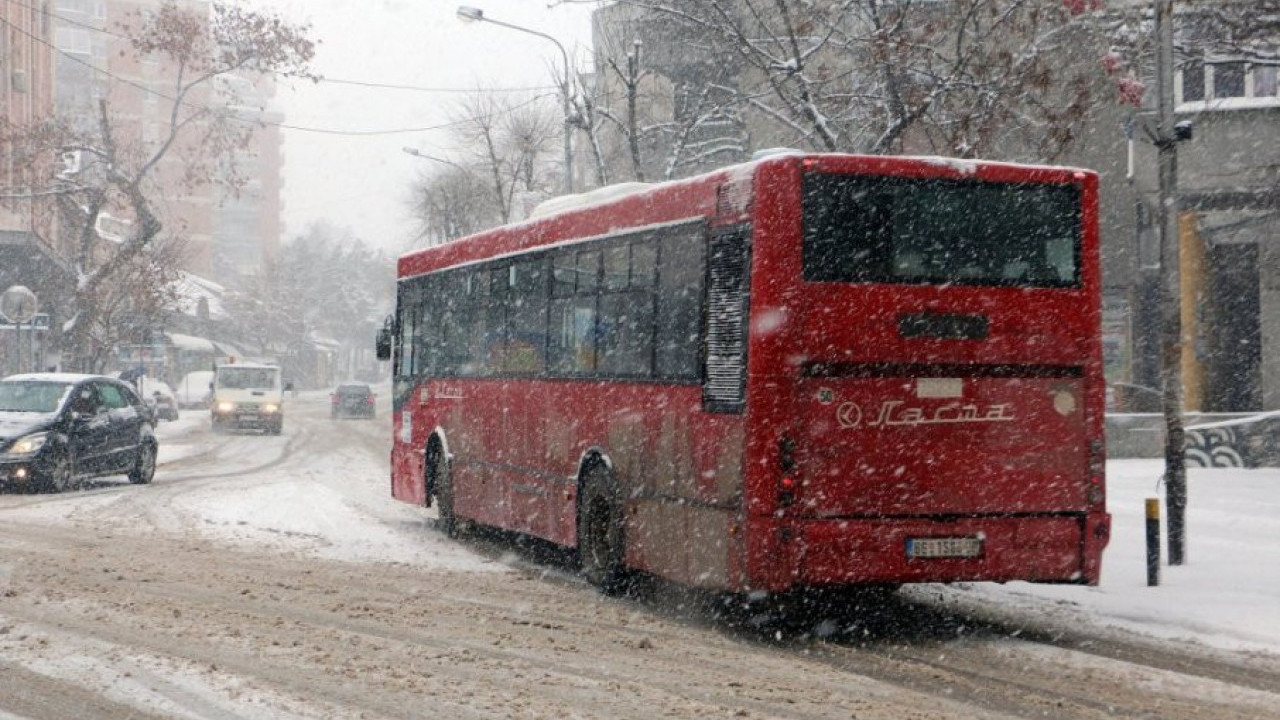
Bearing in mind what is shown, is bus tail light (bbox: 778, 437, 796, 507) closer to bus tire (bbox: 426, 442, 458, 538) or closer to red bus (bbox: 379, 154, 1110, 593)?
red bus (bbox: 379, 154, 1110, 593)

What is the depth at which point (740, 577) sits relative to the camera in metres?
9.52

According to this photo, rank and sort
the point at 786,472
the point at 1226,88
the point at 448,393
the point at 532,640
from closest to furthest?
1. the point at 532,640
2. the point at 786,472
3. the point at 448,393
4. the point at 1226,88

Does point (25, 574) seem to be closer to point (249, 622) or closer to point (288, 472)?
point (249, 622)

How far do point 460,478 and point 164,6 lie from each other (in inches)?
1239

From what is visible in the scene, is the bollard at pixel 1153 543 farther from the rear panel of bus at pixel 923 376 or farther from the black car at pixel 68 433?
the black car at pixel 68 433

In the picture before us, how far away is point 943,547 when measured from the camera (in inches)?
383

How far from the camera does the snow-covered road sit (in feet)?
24.2

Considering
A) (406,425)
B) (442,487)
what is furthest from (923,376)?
(406,425)

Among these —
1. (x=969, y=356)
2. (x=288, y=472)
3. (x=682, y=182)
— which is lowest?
(x=288, y=472)

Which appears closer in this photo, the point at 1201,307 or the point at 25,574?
the point at 25,574

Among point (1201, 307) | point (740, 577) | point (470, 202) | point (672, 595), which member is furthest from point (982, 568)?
point (470, 202)

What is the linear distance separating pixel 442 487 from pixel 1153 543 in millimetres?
7358

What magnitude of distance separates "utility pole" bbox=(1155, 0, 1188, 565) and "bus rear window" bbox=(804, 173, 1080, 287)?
9.23 feet

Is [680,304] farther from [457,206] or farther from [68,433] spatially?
[457,206]
